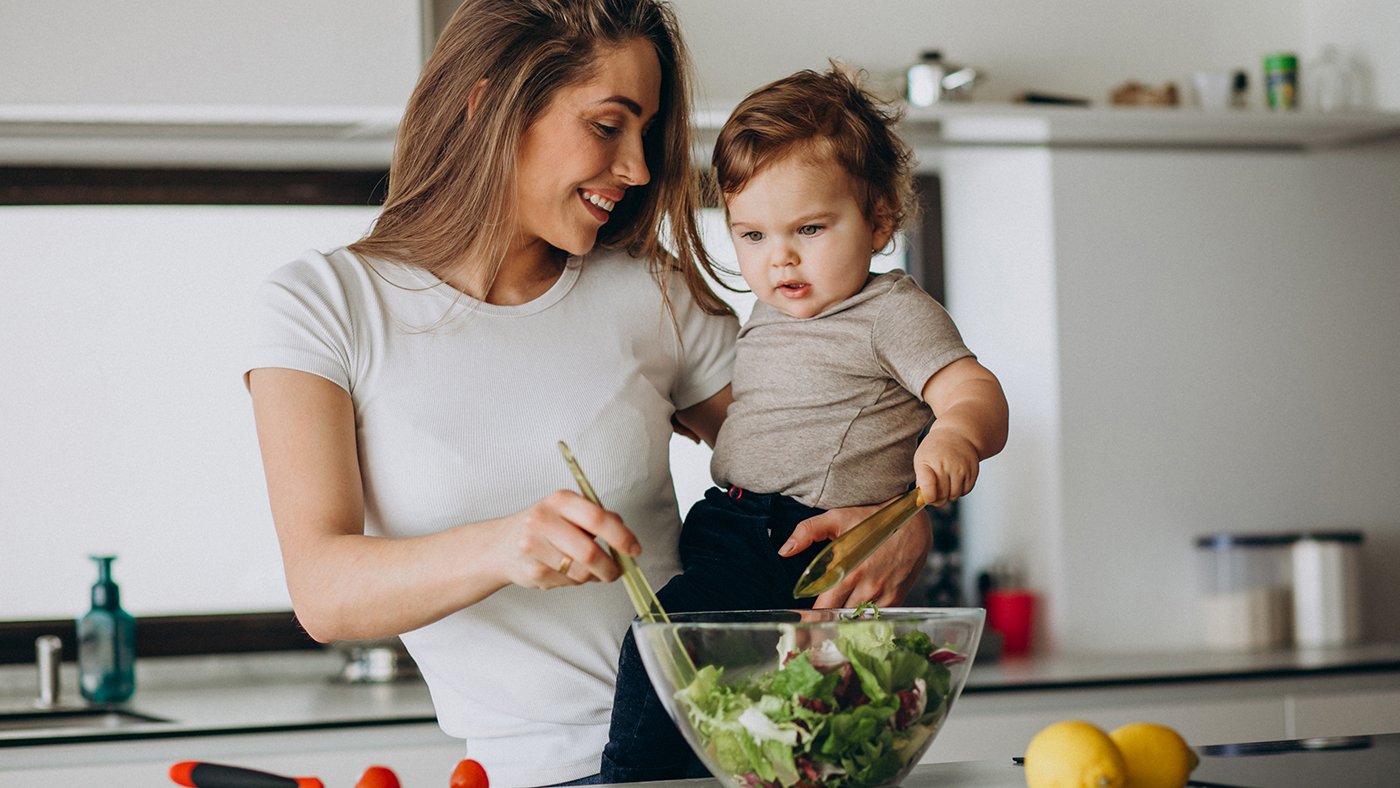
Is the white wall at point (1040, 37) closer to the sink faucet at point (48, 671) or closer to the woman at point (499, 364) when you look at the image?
the woman at point (499, 364)

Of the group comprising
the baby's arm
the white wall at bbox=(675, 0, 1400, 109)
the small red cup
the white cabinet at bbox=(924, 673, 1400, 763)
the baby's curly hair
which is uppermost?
the white wall at bbox=(675, 0, 1400, 109)

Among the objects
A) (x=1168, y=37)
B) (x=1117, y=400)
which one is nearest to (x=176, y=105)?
(x=1117, y=400)

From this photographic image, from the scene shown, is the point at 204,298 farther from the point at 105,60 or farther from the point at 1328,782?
the point at 1328,782

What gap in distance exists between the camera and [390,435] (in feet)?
3.59

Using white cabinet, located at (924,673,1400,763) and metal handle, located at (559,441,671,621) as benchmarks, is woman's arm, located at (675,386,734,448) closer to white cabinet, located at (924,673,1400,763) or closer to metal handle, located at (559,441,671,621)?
metal handle, located at (559,441,671,621)

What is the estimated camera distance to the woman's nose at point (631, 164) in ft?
3.74

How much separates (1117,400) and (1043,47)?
81cm

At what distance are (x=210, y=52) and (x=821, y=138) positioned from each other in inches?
51.3

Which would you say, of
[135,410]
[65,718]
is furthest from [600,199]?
[135,410]

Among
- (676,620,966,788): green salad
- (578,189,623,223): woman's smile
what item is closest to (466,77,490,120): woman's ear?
(578,189,623,223): woman's smile

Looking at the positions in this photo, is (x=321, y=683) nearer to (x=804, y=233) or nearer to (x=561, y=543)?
(x=804, y=233)

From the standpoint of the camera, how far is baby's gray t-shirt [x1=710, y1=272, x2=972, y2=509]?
1.21m

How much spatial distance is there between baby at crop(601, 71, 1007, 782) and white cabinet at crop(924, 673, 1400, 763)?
106 centimetres

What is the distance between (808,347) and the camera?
1.26 metres
